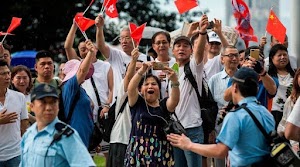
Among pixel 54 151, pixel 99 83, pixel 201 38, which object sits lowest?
pixel 54 151

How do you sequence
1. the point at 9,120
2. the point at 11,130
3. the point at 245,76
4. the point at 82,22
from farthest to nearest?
the point at 82,22 → the point at 11,130 → the point at 9,120 → the point at 245,76

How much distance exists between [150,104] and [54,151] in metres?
2.78

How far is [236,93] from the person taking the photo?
25.5ft

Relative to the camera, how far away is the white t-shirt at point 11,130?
992 centimetres

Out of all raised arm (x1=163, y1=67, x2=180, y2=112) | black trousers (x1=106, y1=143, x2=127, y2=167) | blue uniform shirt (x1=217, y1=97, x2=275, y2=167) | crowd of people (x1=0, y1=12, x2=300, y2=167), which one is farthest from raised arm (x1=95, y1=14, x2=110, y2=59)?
blue uniform shirt (x1=217, y1=97, x2=275, y2=167)

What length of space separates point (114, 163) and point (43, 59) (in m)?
1.53

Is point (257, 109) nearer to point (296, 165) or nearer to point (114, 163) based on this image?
point (296, 165)

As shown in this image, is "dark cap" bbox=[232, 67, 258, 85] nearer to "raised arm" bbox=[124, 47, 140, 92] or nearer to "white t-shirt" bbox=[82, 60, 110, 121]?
"raised arm" bbox=[124, 47, 140, 92]

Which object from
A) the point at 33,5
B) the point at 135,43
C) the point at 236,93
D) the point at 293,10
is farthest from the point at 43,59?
the point at 33,5

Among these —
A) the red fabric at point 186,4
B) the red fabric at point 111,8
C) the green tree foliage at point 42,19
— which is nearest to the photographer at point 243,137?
the red fabric at point 186,4

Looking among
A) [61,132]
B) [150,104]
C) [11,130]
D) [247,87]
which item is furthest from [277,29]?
[61,132]

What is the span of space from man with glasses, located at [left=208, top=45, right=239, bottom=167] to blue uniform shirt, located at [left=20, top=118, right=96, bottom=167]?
13.7 feet

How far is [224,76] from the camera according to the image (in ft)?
37.3

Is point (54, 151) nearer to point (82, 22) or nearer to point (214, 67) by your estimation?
point (82, 22)
